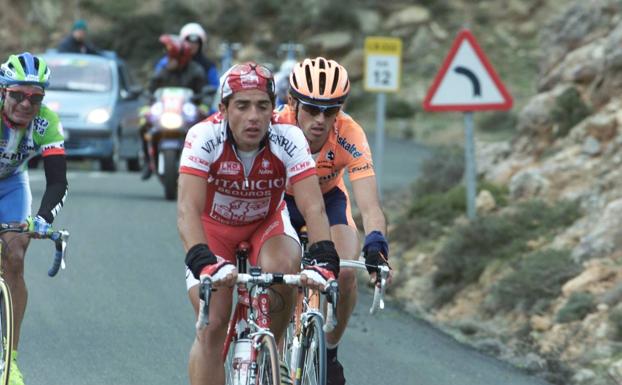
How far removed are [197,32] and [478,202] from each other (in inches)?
182

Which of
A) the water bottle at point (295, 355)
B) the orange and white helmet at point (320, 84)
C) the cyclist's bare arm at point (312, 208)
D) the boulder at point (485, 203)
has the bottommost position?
the boulder at point (485, 203)

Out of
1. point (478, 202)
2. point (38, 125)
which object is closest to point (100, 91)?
point (478, 202)

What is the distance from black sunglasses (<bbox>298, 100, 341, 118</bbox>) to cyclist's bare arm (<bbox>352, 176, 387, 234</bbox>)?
1.46ft

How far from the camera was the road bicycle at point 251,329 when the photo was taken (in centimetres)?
639

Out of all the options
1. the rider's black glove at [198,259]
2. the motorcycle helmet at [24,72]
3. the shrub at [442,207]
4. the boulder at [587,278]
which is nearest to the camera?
the rider's black glove at [198,259]

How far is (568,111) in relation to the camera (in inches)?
709

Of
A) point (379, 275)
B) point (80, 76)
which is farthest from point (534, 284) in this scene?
point (80, 76)

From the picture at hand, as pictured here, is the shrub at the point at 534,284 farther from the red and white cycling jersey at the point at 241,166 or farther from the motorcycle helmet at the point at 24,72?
the red and white cycling jersey at the point at 241,166

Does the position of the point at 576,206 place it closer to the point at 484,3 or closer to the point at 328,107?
the point at 328,107

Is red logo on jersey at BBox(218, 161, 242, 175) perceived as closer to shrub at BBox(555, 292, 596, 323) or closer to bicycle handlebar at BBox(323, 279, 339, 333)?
bicycle handlebar at BBox(323, 279, 339, 333)

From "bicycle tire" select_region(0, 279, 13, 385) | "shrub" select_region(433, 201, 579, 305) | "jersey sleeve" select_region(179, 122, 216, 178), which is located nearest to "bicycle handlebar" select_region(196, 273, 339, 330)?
"jersey sleeve" select_region(179, 122, 216, 178)

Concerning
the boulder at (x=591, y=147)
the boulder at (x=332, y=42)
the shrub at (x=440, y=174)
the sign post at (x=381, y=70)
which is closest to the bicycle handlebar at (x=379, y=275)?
the boulder at (x=591, y=147)

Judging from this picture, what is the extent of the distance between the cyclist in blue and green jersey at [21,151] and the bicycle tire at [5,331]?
0.85 feet

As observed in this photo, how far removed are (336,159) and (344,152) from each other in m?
0.08
